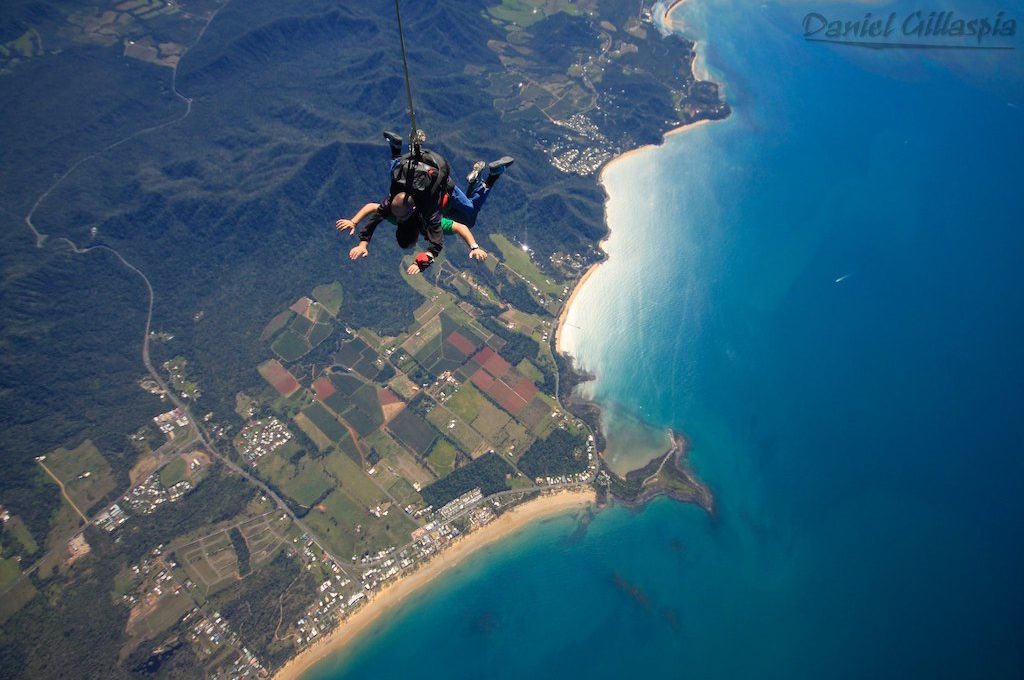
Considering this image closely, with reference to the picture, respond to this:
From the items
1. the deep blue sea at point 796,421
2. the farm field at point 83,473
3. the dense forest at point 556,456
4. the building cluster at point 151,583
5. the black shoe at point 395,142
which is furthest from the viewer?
the dense forest at point 556,456

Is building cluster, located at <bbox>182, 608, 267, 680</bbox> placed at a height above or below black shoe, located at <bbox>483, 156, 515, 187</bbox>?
below

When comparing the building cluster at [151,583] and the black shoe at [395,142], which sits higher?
the black shoe at [395,142]

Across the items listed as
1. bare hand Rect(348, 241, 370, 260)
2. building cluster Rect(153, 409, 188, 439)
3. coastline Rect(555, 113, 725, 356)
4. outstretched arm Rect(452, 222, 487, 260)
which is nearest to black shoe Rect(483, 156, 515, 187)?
outstretched arm Rect(452, 222, 487, 260)

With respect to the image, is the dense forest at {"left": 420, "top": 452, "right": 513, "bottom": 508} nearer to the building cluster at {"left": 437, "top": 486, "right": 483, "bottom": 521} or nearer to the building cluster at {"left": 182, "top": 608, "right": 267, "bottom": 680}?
the building cluster at {"left": 437, "top": 486, "right": 483, "bottom": 521}

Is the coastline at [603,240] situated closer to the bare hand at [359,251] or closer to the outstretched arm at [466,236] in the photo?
the outstretched arm at [466,236]

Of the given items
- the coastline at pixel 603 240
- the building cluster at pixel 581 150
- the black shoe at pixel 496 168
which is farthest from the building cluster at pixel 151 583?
the building cluster at pixel 581 150
